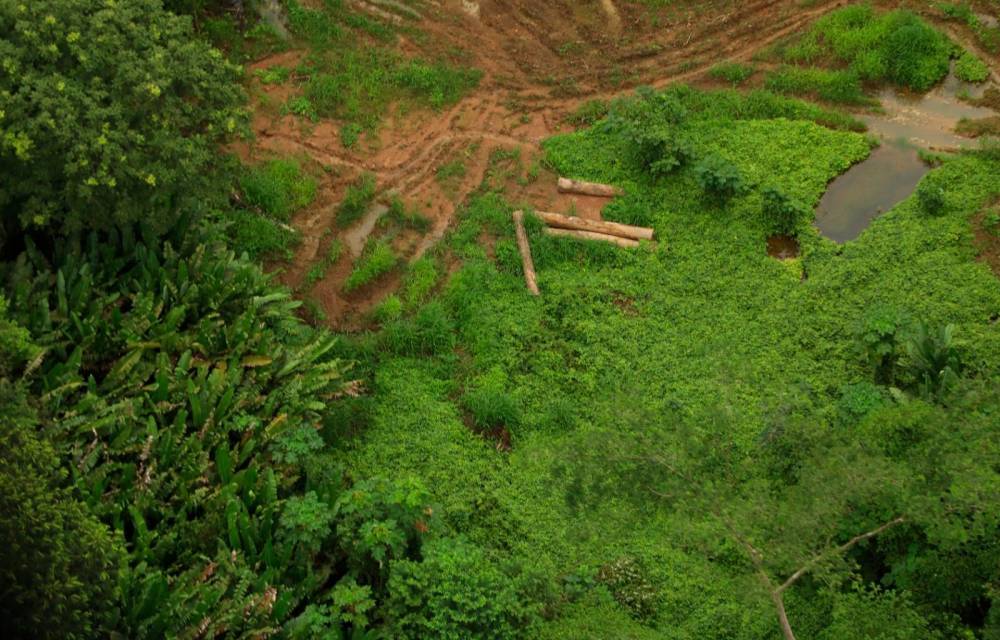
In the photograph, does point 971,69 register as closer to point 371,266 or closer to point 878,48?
point 878,48

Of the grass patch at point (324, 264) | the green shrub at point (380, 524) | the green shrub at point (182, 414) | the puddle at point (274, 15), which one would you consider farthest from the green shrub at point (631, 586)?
the puddle at point (274, 15)

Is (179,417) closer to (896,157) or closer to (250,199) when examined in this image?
(250,199)

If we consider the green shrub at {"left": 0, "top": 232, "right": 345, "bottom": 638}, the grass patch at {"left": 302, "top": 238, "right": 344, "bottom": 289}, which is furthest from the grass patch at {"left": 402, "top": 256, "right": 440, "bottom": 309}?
the green shrub at {"left": 0, "top": 232, "right": 345, "bottom": 638}

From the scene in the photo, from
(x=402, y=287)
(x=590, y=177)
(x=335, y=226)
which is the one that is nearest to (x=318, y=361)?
(x=402, y=287)

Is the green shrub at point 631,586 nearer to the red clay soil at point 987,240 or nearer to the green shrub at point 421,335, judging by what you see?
the green shrub at point 421,335

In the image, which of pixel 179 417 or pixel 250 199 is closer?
pixel 179 417

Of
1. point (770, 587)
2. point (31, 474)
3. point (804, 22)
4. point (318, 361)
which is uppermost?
point (804, 22)

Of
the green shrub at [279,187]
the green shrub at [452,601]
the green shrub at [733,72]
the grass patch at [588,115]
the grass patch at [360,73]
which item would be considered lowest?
the green shrub at [452,601]
